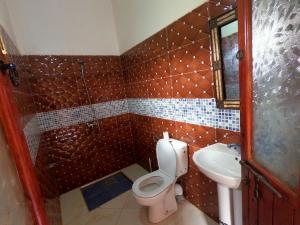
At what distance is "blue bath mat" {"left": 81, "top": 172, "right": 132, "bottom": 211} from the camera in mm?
2203

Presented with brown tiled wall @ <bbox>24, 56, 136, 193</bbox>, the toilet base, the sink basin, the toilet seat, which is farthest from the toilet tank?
brown tiled wall @ <bbox>24, 56, 136, 193</bbox>

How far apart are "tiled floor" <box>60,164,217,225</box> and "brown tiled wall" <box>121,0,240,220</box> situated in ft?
0.41

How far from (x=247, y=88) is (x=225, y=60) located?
2.01 ft

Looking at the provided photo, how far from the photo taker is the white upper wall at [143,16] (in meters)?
1.53

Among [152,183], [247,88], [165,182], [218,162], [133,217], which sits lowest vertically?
[133,217]

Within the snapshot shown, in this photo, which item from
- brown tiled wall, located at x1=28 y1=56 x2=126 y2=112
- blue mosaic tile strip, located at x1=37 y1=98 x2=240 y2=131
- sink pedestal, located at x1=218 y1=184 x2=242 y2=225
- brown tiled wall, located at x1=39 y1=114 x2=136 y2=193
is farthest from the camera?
brown tiled wall, located at x1=39 y1=114 x2=136 y2=193

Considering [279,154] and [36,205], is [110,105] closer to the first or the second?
[36,205]

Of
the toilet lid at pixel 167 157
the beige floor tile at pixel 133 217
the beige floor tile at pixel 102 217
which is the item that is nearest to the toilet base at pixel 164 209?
the beige floor tile at pixel 133 217

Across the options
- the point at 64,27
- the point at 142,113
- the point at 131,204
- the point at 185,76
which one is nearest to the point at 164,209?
the point at 131,204

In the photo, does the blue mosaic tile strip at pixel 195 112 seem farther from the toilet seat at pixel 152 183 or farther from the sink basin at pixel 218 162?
the toilet seat at pixel 152 183

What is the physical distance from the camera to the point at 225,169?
1.14 m

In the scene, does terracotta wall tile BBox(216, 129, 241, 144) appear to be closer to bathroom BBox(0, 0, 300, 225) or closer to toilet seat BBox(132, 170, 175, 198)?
bathroom BBox(0, 0, 300, 225)

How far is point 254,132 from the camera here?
30.4 inches

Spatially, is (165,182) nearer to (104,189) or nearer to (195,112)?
(195,112)
